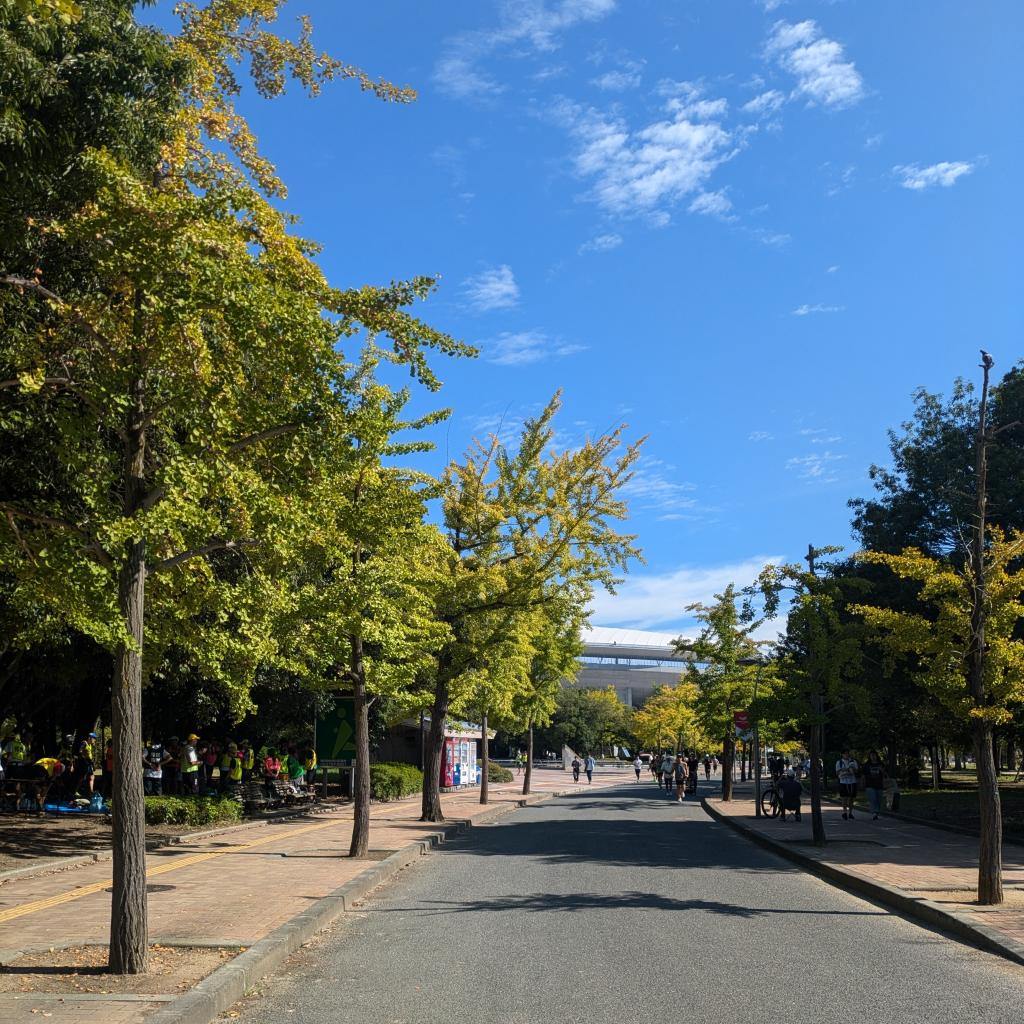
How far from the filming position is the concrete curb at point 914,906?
31.2 ft

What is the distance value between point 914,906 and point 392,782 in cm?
2480

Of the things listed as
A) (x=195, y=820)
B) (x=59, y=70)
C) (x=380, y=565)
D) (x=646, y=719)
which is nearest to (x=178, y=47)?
(x=59, y=70)

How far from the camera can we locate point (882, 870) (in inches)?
603

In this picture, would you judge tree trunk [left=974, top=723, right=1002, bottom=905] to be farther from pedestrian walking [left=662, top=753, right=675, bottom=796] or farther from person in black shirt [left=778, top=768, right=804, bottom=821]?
pedestrian walking [left=662, top=753, right=675, bottom=796]

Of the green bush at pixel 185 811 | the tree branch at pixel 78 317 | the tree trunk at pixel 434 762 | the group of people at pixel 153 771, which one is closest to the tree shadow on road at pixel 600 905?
the tree branch at pixel 78 317

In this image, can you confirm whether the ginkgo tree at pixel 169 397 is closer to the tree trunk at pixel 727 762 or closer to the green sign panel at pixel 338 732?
the green sign panel at pixel 338 732

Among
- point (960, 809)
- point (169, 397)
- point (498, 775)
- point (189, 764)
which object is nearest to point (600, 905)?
point (169, 397)

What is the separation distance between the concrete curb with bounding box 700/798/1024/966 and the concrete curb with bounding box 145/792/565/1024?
6225 millimetres

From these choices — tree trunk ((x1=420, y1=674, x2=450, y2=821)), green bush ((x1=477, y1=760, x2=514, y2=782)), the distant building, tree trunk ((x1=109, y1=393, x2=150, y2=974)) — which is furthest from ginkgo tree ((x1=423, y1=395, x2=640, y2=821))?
the distant building

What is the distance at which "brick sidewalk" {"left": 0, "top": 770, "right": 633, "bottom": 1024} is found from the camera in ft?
22.3

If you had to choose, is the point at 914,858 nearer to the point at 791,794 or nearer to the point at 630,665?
the point at 791,794

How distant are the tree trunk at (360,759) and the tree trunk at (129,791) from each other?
28.3 ft

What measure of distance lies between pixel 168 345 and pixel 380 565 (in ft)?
24.4

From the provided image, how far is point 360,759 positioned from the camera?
1733 centimetres
